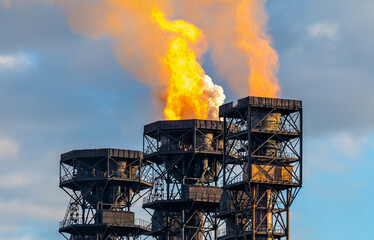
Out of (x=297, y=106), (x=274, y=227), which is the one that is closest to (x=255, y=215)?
(x=274, y=227)

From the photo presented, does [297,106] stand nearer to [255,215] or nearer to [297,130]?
Result: [297,130]

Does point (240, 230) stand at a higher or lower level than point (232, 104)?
lower

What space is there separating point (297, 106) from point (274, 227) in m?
15.5

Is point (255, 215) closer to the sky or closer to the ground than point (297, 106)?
closer to the ground

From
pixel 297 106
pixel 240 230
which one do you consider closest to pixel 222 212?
pixel 240 230

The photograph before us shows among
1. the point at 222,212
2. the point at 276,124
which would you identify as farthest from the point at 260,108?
the point at 222,212

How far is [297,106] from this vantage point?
7308 inches

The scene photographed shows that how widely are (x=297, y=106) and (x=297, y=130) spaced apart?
3.07 meters

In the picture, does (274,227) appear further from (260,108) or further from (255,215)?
(260,108)

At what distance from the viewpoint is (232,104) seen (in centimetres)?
18900

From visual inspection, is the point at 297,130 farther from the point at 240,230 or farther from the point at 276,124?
the point at 240,230

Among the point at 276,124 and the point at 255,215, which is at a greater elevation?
the point at 276,124

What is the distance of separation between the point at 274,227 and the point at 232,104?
17100 mm

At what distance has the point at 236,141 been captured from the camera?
190625mm
